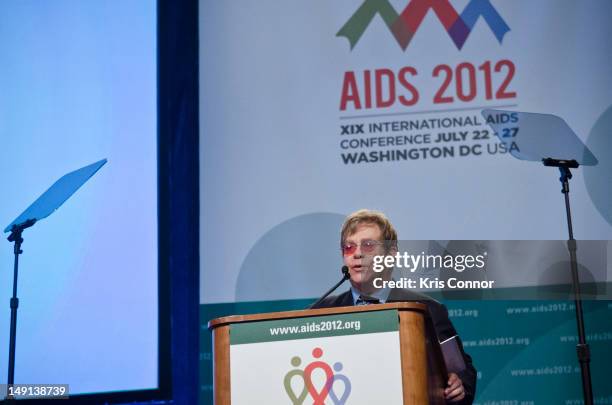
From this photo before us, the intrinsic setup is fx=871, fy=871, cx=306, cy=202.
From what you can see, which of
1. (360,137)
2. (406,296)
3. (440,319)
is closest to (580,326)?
(440,319)

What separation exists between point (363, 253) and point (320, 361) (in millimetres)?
1511

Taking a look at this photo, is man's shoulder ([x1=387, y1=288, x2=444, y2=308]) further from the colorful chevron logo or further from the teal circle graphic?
the colorful chevron logo

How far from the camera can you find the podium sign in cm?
203

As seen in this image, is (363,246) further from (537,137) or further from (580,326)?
(537,137)

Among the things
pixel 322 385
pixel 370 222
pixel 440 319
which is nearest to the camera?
pixel 322 385

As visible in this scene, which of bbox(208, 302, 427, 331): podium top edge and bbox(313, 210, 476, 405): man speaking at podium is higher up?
bbox(313, 210, 476, 405): man speaking at podium

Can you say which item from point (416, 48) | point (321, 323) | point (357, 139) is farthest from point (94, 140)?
point (321, 323)

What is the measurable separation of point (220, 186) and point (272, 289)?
0.60 m

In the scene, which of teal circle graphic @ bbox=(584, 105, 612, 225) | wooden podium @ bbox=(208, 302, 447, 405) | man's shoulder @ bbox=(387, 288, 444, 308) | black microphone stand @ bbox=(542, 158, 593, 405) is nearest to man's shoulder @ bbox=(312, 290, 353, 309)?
man's shoulder @ bbox=(387, 288, 444, 308)

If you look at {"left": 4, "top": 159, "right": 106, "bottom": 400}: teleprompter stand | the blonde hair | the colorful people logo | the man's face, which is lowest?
the colorful people logo

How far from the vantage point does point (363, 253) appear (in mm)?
3551

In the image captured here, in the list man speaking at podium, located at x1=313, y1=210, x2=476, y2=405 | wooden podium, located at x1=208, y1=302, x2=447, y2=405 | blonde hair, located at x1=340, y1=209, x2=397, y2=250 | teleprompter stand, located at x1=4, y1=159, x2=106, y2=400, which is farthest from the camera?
teleprompter stand, located at x1=4, y1=159, x2=106, y2=400

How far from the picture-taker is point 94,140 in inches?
171

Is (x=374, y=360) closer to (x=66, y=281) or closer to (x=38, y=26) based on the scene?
(x=66, y=281)
